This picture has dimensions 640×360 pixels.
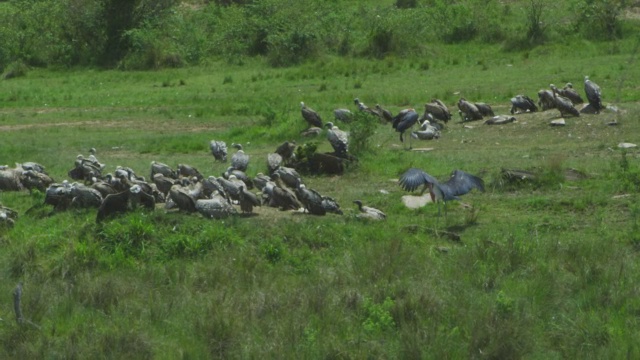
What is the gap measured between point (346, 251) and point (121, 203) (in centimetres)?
271

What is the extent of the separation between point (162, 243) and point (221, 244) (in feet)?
2.24

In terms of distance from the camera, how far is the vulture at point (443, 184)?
12.2m

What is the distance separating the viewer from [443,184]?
40.6 feet

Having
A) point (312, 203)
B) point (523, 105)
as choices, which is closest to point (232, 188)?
point (312, 203)

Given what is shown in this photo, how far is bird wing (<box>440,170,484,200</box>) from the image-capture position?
1219 cm

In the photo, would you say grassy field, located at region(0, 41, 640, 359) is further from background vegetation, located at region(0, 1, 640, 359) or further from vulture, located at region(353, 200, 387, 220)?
vulture, located at region(353, 200, 387, 220)

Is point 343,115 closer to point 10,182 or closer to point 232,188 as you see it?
point 10,182

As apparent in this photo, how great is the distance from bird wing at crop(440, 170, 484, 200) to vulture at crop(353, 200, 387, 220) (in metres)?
0.77

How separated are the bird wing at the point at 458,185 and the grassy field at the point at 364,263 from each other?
31 cm

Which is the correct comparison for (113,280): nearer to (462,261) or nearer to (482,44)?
(462,261)

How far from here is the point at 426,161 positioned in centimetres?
A: 1575

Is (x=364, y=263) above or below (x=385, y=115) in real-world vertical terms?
above

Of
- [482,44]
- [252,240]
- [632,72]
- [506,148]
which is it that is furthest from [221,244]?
[482,44]

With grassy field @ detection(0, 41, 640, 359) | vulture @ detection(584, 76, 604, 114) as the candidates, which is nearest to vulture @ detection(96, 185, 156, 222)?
grassy field @ detection(0, 41, 640, 359)
